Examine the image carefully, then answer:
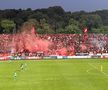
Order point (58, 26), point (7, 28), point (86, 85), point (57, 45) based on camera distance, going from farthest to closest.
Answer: point (58, 26), point (7, 28), point (57, 45), point (86, 85)

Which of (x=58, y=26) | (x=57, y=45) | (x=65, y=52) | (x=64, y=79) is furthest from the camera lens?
(x=58, y=26)

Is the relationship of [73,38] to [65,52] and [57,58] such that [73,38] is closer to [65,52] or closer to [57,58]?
[65,52]

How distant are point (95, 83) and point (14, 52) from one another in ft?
226

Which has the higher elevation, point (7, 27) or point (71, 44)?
point (7, 27)

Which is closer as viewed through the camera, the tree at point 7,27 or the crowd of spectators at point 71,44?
the crowd of spectators at point 71,44

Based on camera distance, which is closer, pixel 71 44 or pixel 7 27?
pixel 71 44

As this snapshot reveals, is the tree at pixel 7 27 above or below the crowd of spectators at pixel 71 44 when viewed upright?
above

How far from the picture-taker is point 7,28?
171 metres

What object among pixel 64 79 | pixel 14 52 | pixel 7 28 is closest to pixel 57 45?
pixel 14 52

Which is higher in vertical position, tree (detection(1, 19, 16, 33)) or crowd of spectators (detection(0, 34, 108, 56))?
tree (detection(1, 19, 16, 33))

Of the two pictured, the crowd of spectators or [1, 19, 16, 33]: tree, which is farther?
[1, 19, 16, 33]: tree

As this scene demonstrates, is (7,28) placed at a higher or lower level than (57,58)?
higher

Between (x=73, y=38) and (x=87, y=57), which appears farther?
(x=73, y=38)

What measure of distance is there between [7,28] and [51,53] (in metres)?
61.6
